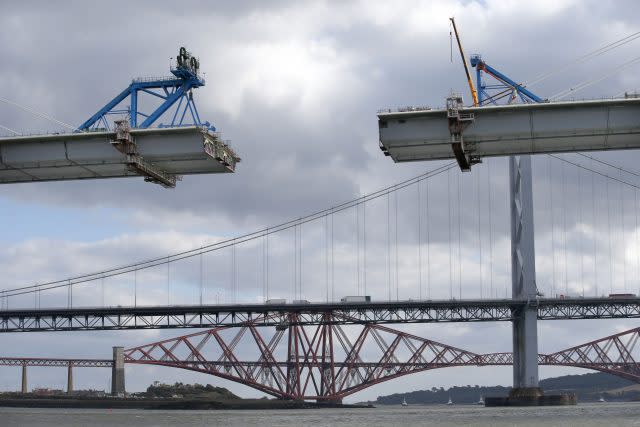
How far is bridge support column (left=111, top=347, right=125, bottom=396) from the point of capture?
169500 mm

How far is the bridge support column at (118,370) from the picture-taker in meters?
170

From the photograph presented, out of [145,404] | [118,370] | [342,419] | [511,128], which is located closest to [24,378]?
[118,370]

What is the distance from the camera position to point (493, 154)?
5659cm

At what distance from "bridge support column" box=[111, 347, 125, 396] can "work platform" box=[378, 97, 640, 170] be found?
121 metres

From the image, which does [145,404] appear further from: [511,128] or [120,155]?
[511,128]

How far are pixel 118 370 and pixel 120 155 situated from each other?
4624 inches

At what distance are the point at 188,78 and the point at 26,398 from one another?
117m

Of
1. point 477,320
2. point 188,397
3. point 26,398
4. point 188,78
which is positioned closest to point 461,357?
point 477,320

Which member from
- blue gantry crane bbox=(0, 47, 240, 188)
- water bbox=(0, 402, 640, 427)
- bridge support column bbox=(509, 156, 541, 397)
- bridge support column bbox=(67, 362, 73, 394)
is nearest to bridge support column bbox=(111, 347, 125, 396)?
bridge support column bbox=(67, 362, 73, 394)

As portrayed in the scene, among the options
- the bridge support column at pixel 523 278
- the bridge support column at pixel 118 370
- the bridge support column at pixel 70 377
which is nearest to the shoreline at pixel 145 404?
the bridge support column at pixel 118 370

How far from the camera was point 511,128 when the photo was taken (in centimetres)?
5475

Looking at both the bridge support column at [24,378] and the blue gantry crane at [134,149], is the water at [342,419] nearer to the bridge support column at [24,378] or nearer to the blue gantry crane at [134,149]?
the blue gantry crane at [134,149]

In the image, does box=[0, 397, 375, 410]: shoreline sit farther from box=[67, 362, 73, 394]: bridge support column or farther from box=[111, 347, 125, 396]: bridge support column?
box=[67, 362, 73, 394]: bridge support column

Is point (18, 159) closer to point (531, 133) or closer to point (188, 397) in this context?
point (531, 133)
